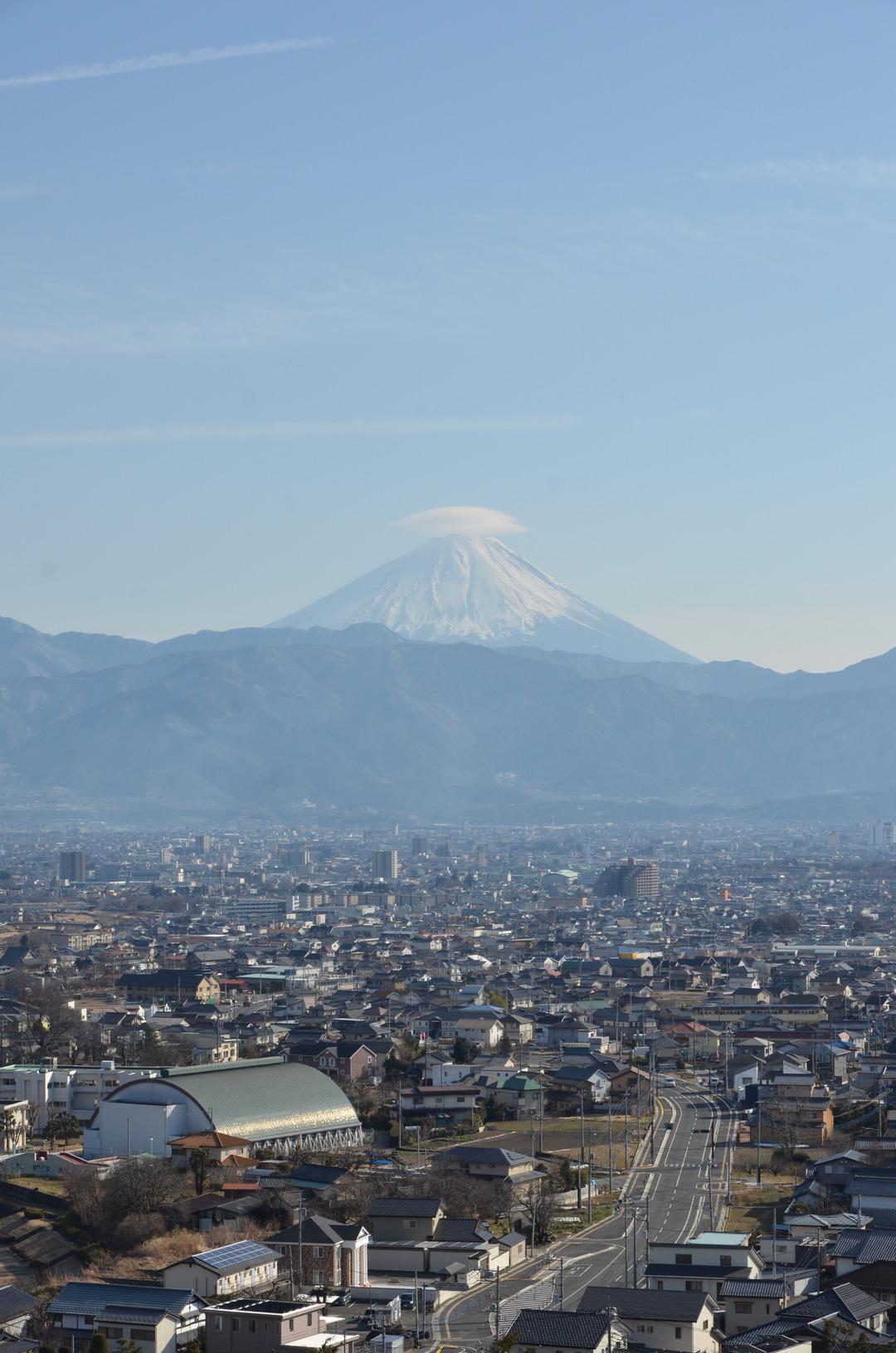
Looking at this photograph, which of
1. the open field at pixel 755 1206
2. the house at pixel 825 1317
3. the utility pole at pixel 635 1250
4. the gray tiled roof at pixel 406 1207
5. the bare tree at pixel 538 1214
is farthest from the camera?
the open field at pixel 755 1206

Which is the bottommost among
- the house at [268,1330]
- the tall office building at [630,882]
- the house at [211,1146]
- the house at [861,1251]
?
the house at [268,1330]

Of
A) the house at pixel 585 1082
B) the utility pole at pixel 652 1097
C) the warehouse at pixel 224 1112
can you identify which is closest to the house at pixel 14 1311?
the warehouse at pixel 224 1112

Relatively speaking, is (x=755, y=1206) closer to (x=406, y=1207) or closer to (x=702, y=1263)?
(x=702, y=1263)

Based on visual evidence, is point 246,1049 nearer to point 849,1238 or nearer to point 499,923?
point 849,1238

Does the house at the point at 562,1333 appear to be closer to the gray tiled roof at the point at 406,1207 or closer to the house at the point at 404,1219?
the house at the point at 404,1219

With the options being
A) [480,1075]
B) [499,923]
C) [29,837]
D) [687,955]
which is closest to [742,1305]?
[480,1075]

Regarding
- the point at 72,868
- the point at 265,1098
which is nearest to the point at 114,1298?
the point at 265,1098
